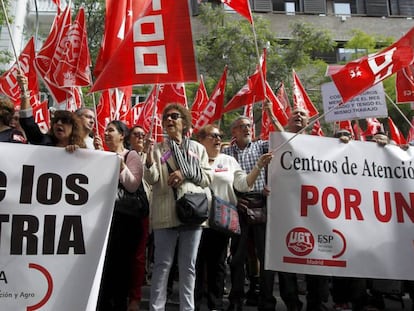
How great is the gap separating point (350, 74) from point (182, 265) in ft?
7.46

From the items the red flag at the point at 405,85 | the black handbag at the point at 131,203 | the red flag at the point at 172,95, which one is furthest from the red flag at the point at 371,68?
the red flag at the point at 172,95

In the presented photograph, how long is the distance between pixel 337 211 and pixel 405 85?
3.06 m

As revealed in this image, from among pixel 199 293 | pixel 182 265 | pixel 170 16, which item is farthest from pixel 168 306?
pixel 170 16

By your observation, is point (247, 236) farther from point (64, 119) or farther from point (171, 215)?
point (64, 119)

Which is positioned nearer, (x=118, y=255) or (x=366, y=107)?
(x=118, y=255)

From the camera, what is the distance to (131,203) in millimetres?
3713

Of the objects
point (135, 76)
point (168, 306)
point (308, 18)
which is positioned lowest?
point (168, 306)

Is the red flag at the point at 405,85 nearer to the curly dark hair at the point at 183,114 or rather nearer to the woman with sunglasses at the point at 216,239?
the woman with sunglasses at the point at 216,239

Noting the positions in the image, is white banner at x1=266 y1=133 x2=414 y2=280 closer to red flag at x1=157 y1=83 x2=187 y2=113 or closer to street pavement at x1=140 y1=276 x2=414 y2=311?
street pavement at x1=140 y1=276 x2=414 y2=311

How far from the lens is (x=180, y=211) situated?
3510mm

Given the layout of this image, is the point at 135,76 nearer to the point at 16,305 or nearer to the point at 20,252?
the point at 20,252

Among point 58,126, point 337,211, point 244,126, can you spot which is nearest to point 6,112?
point 58,126

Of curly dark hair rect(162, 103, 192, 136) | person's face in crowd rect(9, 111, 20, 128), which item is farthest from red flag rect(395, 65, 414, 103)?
person's face in crowd rect(9, 111, 20, 128)

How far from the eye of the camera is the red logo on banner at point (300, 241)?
381 centimetres
